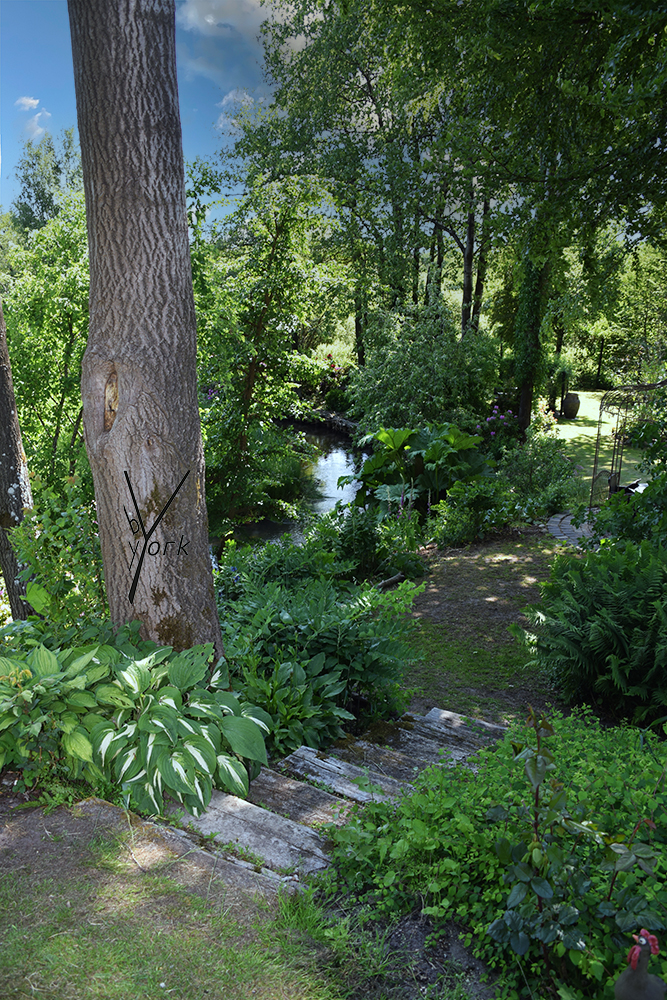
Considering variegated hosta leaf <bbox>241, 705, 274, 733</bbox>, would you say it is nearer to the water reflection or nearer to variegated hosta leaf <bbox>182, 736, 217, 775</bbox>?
variegated hosta leaf <bbox>182, 736, 217, 775</bbox>

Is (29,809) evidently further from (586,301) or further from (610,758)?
(586,301)

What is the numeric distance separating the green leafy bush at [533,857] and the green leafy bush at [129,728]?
594 millimetres

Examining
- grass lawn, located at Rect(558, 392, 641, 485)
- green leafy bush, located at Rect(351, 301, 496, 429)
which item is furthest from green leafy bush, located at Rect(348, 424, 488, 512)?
green leafy bush, located at Rect(351, 301, 496, 429)

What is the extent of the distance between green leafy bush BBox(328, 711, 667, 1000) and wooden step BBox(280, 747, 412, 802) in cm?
25

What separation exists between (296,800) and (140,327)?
89.3 inches

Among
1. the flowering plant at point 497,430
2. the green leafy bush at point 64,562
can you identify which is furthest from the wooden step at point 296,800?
the flowering plant at point 497,430

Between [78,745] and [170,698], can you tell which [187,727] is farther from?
[78,745]

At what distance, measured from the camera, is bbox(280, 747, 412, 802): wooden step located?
2.75m

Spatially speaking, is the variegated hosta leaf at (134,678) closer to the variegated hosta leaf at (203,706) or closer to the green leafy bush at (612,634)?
the variegated hosta leaf at (203,706)

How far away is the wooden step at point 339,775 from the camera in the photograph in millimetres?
2747

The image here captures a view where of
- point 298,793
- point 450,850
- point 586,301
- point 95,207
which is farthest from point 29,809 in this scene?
point 586,301

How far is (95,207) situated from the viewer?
3.12 m

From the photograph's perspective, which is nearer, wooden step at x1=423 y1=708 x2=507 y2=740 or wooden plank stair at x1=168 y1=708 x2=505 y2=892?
wooden plank stair at x1=168 y1=708 x2=505 y2=892

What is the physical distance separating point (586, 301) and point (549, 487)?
2797 millimetres
